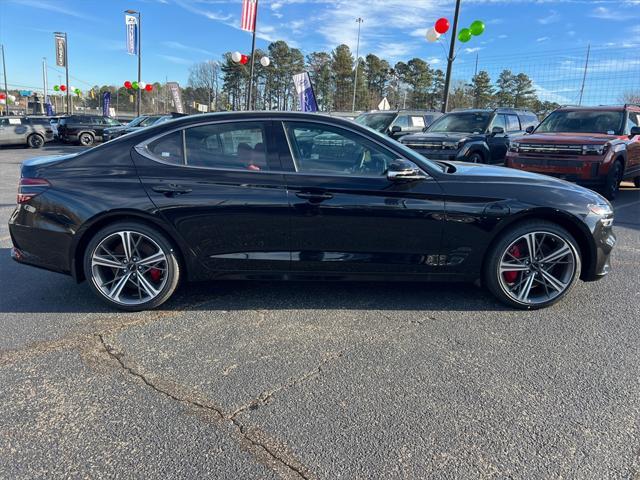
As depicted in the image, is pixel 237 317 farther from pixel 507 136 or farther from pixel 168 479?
pixel 507 136

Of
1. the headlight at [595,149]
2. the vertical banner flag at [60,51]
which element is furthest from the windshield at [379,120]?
the vertical banner flag at [60,51]

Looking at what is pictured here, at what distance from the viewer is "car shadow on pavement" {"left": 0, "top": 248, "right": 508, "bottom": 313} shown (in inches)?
148

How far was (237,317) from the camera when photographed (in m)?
3.55

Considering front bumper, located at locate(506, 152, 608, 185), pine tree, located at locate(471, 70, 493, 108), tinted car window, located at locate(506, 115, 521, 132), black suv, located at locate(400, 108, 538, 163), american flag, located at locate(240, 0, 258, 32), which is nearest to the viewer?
front bumper, located at locate(506, 152, 608, 185)

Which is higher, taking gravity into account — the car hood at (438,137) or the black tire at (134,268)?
the car hood at (438,137)

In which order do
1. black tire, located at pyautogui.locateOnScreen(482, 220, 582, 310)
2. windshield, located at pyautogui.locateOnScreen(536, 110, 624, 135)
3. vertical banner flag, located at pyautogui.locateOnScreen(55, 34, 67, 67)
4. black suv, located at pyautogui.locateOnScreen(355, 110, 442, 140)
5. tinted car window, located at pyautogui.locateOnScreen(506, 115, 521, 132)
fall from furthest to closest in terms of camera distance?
vertical banner flag, located at pyautogui.locateOnScreen(55, 34, 67, 67) → black suv, located at pyautogui.locateOnScreen(355, 110, 442, 140) → tinted car window, located at pyautogui.locateOnScreen(506, 115, 521, 132) → windshield, located at pyautogui.locateOnScreen(536, 110, 624, 135) → black tire, located at pyautogui.locateOnScreen(482, 220, 582, 310)

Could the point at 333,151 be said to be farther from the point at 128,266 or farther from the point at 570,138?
the point at 570,138

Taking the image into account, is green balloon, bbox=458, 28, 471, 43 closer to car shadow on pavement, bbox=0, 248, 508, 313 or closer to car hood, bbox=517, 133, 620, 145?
car hood, bbox=517, 133, 620, 145

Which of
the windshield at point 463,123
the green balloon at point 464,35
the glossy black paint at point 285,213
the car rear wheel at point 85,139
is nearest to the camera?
the glossy black paint at point 285,213

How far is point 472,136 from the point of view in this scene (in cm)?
1016

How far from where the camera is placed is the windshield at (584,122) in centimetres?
911

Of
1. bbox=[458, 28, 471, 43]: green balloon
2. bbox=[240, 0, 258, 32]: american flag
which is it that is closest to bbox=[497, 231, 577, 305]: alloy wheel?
bbox=[458, 28, 471, 43]: green balloon

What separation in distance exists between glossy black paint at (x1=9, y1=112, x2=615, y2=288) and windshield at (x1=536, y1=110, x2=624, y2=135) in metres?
6.79

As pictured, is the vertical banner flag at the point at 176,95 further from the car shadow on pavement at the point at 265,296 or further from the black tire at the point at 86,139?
the car shadow on pavement at the point at 265,296
